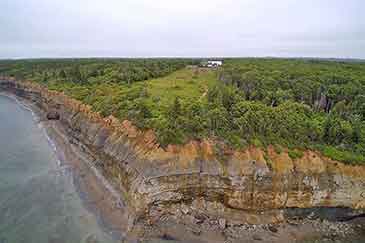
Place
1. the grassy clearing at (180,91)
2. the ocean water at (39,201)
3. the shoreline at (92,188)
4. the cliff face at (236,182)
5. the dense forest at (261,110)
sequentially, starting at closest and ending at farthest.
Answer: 1. the ocean water at (39,201)
2. the shoreline at (92,188)
3. the cliff face at (236,182)
4. the dense forest at (261,110)
5. the grassy clearing at (180,91)

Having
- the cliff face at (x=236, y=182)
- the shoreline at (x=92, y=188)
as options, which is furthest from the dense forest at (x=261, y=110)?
the shoreline at (x=92, y=188)

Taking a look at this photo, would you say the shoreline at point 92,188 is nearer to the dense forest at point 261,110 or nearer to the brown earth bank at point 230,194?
the brown earth bank at point 230,194

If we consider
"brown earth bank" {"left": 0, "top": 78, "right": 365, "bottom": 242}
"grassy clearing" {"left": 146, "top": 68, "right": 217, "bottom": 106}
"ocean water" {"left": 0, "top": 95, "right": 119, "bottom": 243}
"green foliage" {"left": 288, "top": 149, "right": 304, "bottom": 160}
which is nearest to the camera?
"ocean water" {"left": 0, "top": 95, "right": 119, "bottom": 243}

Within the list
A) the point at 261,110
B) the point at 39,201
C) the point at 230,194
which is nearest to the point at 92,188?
the point at 39,201

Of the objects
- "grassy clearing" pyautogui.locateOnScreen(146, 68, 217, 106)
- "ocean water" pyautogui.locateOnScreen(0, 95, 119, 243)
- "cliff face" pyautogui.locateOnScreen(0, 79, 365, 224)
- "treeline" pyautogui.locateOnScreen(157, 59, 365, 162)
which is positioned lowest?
"ocean water" pyautogui.locateOnScreen(0, 95, 119, 243)

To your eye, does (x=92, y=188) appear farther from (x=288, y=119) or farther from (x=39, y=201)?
(x=288, y=119)

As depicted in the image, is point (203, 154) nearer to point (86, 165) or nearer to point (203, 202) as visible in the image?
point (203, 202)

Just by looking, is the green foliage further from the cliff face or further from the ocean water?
the ocean water

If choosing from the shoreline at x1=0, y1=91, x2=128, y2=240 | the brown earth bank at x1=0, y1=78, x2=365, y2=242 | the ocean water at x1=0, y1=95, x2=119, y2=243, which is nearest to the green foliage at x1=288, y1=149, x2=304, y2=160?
the brown earth bank at x1=0, y1=78, x2=365, y2=242
